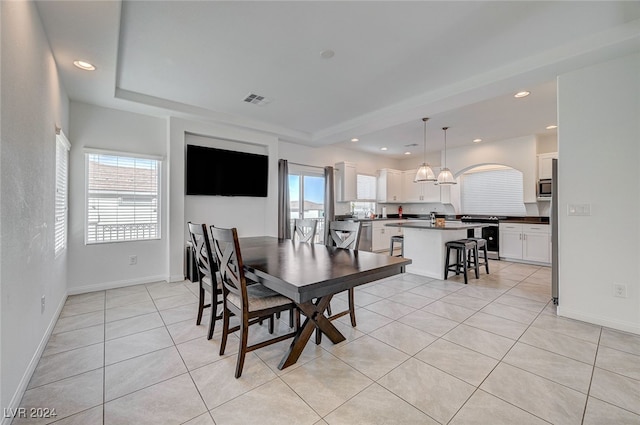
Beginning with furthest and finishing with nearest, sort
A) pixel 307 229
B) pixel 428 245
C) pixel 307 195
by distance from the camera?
1. pixel 307 195
2. pixel 428 245
3. pixel 307 229

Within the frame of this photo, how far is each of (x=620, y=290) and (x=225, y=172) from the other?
16.6 ft

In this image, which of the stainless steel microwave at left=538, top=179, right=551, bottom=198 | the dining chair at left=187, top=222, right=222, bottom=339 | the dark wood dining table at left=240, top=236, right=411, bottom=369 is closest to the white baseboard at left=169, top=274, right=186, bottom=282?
the dining chair at left=187, top=222, right=222, bottom=339

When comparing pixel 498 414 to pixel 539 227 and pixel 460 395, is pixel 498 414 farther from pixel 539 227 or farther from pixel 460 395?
pixel 539 227

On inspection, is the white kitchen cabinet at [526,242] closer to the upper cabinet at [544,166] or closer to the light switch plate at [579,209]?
the upper cabinet at [544,166]

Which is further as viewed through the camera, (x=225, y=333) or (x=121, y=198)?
(x=121, y=198)

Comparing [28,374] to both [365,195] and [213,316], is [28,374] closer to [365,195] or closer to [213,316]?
[213,316]

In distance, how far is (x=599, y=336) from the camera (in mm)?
2393

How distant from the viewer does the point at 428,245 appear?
178 inches

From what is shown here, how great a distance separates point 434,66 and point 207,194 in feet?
11.9

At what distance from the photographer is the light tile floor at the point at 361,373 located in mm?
1512

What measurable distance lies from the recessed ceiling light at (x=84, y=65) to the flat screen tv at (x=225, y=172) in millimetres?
1550

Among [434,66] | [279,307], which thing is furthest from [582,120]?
[279,307]

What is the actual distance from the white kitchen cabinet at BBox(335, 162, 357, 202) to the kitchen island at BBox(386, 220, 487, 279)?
212 cm

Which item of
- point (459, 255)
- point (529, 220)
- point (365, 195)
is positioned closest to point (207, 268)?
point (459, 255)
